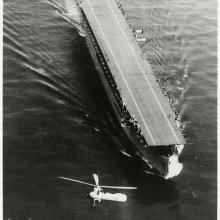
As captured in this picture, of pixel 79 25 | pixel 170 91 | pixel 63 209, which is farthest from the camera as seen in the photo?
pixel 79 25

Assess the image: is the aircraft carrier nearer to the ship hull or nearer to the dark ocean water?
the ship hull

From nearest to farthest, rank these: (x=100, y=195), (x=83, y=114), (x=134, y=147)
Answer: (x=100, y=195) < (x=134, y=147) < (x=83, y=114)

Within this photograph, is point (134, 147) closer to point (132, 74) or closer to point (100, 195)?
point (100, 195)

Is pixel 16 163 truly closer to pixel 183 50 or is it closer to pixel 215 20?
pixel 183 50

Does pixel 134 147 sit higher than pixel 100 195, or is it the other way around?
pixel 100 195

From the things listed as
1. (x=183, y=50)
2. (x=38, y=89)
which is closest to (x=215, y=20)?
(x=183, y=50)

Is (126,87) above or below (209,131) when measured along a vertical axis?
above

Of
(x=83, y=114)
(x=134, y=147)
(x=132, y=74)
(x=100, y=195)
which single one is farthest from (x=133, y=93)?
(x=100, y=195)
